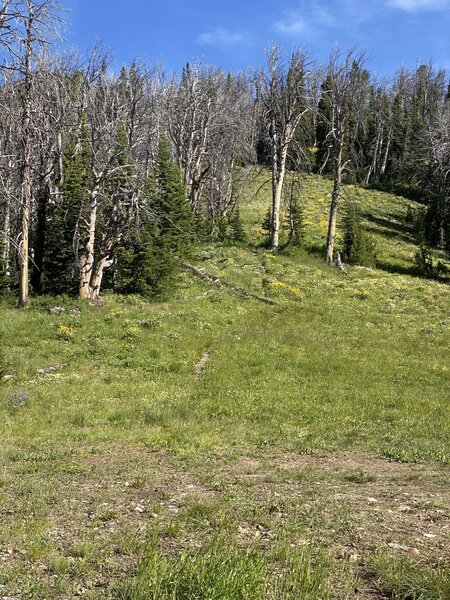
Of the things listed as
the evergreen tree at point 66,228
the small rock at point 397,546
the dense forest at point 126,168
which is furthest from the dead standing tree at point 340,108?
the small rock at point 397,546

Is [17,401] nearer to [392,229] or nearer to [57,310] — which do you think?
[57,310]

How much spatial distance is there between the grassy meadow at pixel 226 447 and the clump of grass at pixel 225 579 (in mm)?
21

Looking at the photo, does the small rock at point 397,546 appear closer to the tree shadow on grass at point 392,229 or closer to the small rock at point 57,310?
the small rock at point 57,310

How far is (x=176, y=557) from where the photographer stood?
5539mm

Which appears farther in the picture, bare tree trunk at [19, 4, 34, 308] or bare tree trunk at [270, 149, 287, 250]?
bare tree trunk at [270, 149, 287, 250]

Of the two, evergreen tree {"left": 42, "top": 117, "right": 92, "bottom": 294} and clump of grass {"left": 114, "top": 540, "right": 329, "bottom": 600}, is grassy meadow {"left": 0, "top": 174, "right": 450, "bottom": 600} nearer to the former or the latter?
clump of grass {"left": 114, "top": 540, "right": 329, "bottom": 600}

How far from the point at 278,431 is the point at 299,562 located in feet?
24.1

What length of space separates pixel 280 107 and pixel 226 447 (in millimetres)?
32037

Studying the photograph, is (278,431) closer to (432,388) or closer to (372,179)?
(432,388)

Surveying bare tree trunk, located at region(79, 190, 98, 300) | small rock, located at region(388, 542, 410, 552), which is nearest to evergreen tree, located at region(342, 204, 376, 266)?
bare tree trunk, located at region(79, 190, 98, 300)

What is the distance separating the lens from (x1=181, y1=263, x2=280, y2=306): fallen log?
87.3ft

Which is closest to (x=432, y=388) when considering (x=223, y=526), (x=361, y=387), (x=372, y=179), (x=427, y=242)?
(x=361, y=387)

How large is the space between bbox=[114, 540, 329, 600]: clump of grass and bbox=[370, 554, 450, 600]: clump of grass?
599 millimetres

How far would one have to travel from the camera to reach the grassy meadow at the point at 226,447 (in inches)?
203
